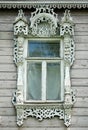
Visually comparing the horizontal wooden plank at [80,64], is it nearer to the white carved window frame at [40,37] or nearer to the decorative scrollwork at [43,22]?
the white carved window frame at [40,37]

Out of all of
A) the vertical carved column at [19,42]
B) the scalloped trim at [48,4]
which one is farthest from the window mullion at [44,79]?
the scalloped trim at [48,4]

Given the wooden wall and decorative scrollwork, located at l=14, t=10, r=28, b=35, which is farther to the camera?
decorative scrollwork, located at l=14, t=10, r=28, b=35

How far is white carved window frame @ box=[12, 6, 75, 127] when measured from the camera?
8.39m

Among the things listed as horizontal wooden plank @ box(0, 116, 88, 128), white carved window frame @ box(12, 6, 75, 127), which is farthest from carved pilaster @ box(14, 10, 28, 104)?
horizontal wooden plank @ box(0, 116, 88, 128)

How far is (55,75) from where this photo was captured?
8797 mm

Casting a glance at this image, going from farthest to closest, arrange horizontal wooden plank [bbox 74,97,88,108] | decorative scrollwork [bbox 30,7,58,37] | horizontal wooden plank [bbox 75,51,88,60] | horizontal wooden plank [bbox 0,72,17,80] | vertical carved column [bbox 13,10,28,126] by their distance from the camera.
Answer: decorative scrollwork [bbox 30,7,58,37], horizontal wooden plank [bbox 75,51,88,60], horizontal wooden plank [bbox 0,72,17,80], vertical carved column [bbox 13,10,28,126], horizontal wooden plank [bbox 74,97,88,108]

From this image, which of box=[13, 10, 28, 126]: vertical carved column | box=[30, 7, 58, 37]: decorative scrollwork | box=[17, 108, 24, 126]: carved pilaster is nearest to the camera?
box=[17, 108, 24, 126]: carved pilaster

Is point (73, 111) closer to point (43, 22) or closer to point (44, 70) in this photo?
point (44, 70)

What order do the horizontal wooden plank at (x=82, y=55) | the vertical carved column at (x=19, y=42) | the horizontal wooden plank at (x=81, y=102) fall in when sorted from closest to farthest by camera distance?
the horizontal wooden plank at (x=81, y=102)
the vertical carved column at (x=19, y=42)
the horizontal wooden plank at (x=82, y=55)

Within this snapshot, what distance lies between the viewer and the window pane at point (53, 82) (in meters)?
8.63

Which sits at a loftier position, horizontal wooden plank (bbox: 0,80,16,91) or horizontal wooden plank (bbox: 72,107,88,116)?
horizontal wooden plank (bbox: 0,80,16,91)

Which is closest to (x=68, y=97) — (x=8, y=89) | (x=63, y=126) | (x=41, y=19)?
(x=63, y=126)

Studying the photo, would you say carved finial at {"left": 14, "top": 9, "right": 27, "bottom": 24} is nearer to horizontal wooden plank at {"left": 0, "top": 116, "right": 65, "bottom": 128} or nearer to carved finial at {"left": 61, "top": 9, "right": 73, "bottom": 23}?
carved finial at {"left": 61, "top": 9, "right": 73, "bottom": 23}

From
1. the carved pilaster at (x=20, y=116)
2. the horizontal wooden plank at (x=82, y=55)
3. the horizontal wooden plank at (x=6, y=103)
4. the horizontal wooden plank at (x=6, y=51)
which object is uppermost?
the horizontal wooden plank at (x=6, y=51)
